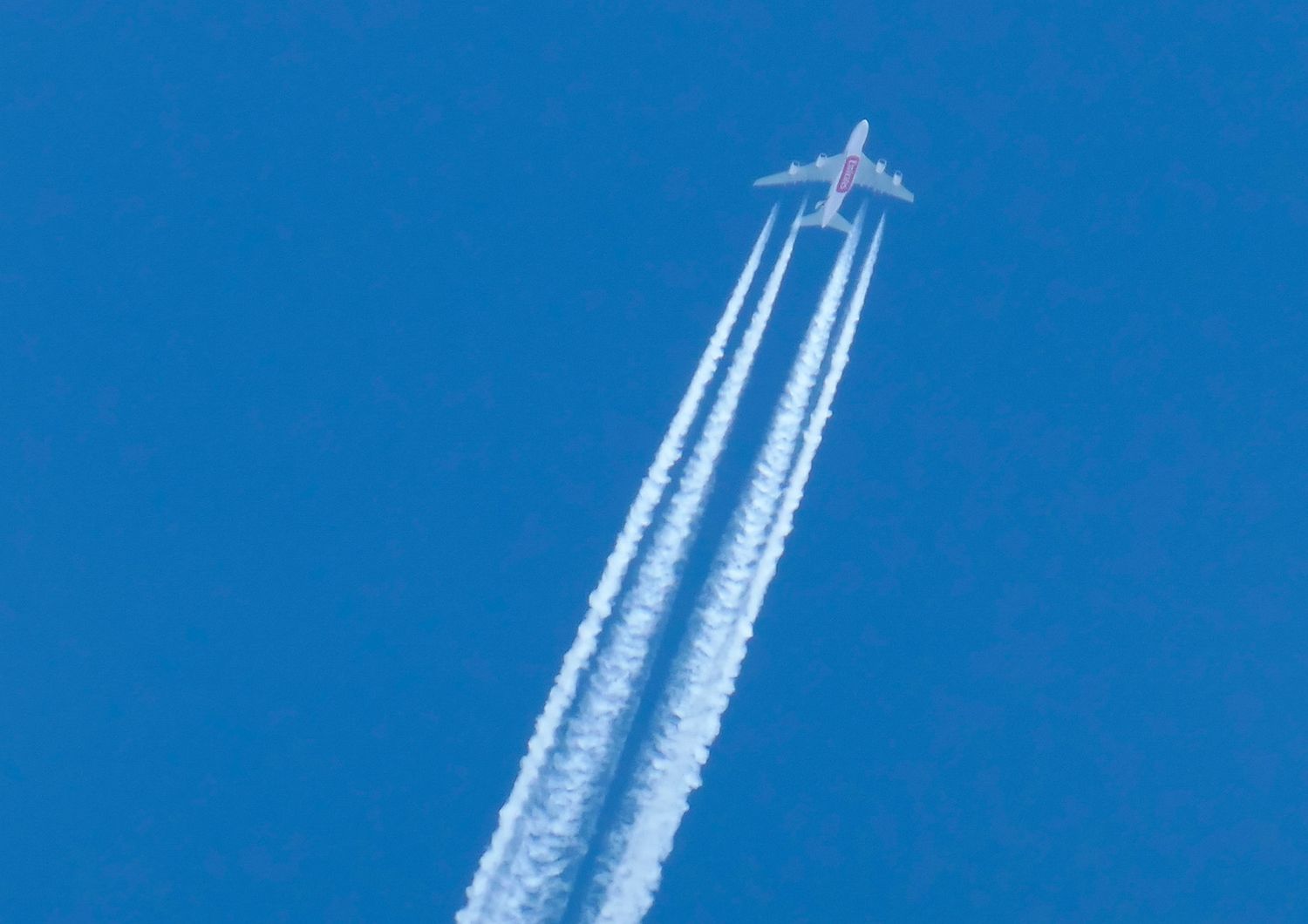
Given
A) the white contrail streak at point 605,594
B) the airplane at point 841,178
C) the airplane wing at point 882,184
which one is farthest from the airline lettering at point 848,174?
the white contrail streak at point 605,594

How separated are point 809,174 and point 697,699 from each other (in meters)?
16.6

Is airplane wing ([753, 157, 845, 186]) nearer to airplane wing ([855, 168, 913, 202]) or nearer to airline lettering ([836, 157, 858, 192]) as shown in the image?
airline lettering ([836, 157, 858, 192])

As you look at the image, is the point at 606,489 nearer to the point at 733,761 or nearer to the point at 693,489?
the point at 693,489

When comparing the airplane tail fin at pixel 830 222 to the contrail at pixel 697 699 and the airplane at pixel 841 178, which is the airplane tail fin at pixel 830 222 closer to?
the airplane at pixel 841 178

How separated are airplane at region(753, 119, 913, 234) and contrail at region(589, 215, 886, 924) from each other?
808 cm

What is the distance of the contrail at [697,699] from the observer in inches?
976

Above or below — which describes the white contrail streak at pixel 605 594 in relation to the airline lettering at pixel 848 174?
below

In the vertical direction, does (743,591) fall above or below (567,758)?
above

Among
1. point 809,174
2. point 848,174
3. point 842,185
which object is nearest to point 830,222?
point 842,185

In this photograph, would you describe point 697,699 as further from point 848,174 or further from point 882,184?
point 882,184

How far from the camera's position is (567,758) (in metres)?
24.8

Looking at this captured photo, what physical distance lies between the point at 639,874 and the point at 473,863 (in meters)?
5.11

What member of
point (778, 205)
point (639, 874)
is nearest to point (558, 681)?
point (639, 874)

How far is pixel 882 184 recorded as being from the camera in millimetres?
32812
